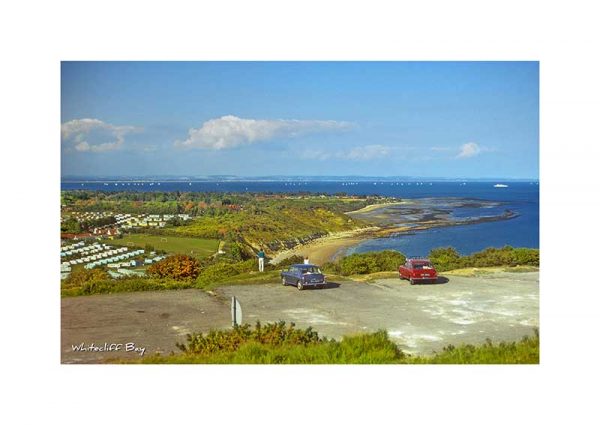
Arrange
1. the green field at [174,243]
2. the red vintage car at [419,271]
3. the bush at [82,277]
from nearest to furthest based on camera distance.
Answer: the bush at [82,277], the green field at [174,243], the red vintage car at [419,271]

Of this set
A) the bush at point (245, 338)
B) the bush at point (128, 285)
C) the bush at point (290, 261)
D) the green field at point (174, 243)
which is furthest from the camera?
the bush at point (290, 261)

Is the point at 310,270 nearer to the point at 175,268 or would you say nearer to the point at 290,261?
the point at 290,261

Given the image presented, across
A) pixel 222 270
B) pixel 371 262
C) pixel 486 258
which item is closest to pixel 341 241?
pixel 371 262

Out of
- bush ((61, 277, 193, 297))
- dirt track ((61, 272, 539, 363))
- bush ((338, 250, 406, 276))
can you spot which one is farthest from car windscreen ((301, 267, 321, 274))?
bush ((61, 277, 193, 297))

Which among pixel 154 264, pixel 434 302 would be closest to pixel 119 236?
pixel 154 264

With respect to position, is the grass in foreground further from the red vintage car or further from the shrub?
the shrub

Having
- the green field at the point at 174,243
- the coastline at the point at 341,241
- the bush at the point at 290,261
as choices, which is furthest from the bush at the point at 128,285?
the coastline at the point at 341,241

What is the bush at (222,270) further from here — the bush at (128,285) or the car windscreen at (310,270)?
the car windscreen at (310,270)
